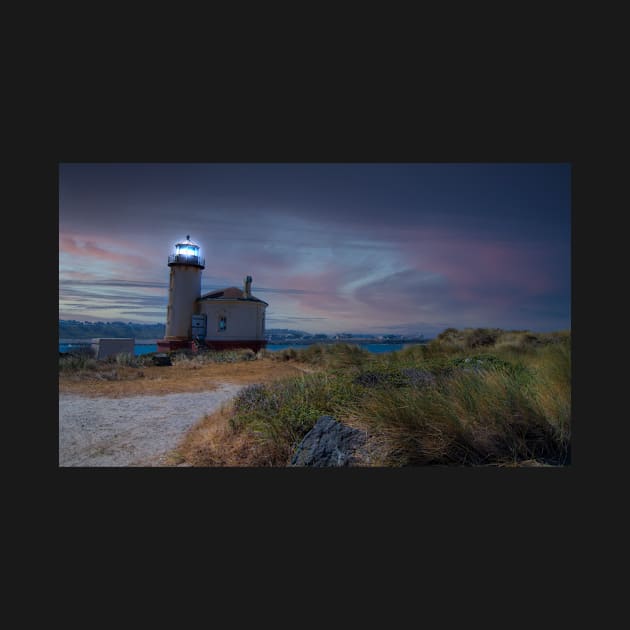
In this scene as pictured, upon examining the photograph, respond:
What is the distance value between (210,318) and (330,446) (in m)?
7.53

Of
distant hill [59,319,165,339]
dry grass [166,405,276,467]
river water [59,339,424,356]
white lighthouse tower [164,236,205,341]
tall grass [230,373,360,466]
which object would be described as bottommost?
dry grass [166,405,276,467]

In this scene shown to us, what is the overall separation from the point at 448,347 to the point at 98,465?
18.4 ft

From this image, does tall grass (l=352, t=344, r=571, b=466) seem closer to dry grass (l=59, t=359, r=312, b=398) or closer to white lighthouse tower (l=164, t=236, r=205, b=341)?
dry grass (l=59, t=359, r=312, b=398)

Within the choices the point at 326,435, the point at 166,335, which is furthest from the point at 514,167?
the point at 166,335

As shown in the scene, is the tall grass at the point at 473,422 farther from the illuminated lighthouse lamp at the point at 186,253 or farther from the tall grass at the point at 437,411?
the illuminated lighthouse lamp at the point at 186,253

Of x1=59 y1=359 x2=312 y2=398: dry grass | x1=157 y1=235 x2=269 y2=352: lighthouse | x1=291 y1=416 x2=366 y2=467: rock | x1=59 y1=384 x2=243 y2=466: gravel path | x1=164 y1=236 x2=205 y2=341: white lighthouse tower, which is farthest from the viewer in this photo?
x1=157 y1=235 x2=269 y2=352: lighthouse

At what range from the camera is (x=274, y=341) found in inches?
235

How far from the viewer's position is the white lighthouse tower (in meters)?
5.14

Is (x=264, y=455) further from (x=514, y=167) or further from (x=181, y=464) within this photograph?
(x=514, y=167)

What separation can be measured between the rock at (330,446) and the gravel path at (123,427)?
138cm

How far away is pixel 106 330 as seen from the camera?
14.0ft

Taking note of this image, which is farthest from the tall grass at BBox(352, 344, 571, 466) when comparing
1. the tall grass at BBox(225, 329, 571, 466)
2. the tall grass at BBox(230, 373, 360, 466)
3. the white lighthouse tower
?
the white lighthouse tower

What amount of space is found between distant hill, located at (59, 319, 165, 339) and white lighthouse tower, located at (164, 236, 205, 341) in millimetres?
663

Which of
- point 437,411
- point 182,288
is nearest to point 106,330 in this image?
point 182,288
